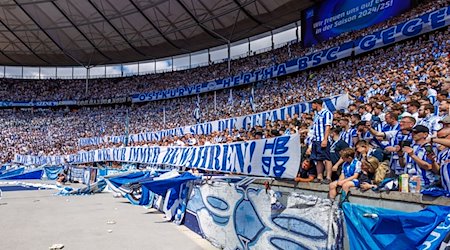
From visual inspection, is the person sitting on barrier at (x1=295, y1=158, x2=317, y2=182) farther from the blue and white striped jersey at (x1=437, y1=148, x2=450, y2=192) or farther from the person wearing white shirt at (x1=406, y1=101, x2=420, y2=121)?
the blue and white striped jersey at (x1=437, y1=148, x2=450, y2=192)

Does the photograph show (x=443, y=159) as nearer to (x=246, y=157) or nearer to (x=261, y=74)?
(x=246, y=157)

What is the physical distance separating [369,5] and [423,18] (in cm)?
771

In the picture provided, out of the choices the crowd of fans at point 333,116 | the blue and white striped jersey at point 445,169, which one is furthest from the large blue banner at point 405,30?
the blue and white striped jersey at point 445,169

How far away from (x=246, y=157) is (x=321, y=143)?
1.90 metres

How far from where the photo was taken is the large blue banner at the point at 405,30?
17656mm

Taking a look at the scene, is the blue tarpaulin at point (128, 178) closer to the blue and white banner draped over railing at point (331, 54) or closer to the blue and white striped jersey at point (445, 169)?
the blue and white striped jersey at point (445, 169)

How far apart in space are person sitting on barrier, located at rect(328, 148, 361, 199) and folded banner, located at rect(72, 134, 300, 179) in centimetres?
89

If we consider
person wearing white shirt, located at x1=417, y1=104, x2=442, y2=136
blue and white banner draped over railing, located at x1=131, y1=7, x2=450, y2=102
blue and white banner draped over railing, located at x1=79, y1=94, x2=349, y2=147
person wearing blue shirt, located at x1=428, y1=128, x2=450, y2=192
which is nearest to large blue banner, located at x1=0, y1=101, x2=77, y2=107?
blue and white banner draped over railing, located at x1=131, y1=7, x2=450, y2=102

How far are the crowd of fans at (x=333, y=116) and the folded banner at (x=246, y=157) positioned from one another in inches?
12.5

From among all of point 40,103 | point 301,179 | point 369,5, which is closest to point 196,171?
point 301,179

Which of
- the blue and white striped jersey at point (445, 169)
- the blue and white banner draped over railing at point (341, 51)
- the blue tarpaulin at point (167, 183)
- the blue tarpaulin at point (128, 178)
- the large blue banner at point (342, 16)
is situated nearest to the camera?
the blue and white striped jersey at point (445, 169)

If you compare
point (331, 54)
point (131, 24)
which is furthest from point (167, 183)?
point (131, 24)

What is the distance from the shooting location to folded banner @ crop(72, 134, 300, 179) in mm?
6484

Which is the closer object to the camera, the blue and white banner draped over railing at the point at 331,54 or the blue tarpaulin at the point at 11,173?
the blue and white banner draped over railing at the point at 331,54
